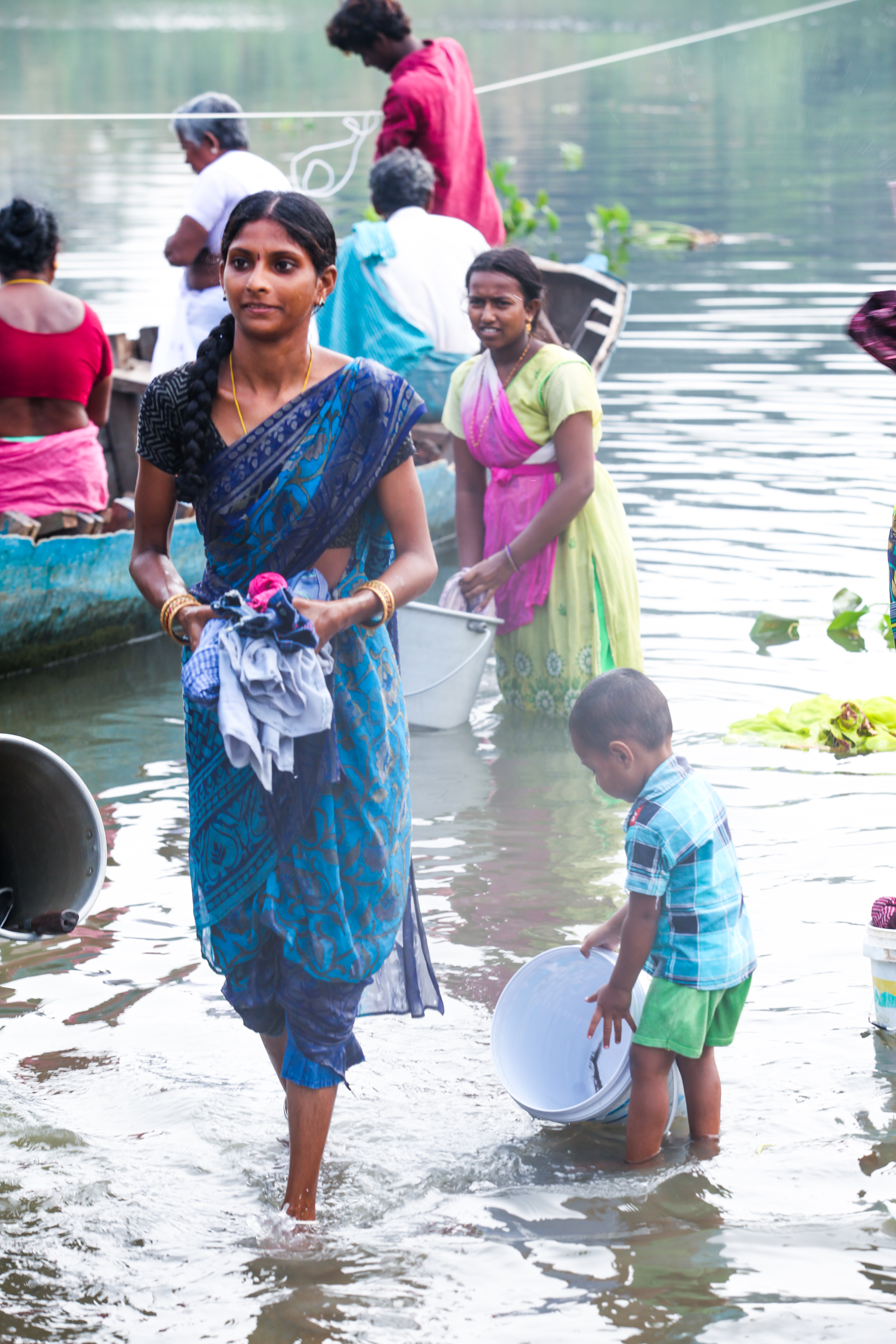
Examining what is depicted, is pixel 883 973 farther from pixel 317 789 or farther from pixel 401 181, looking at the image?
pixel 401 181

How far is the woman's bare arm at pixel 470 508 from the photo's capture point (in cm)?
547

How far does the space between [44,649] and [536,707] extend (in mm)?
2140

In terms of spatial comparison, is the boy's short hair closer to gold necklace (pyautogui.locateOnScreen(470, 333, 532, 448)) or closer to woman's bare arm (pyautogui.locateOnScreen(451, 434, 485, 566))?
gold necklace (pyautogui.locateOnScreen(470, 333, 532, 448))

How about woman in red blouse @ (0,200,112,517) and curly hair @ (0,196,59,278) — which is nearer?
curly hair @ (0,196,59,278)

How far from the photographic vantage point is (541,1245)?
287 cm

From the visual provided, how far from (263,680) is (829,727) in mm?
3229

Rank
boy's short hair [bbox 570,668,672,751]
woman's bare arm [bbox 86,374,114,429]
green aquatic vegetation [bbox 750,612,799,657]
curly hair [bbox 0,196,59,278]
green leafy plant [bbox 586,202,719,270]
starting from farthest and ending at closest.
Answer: green leafy plant [bbox 586,202,719,270] → woman's bare arm [bbox 86,374,114,429] → green aquatic vegetation [bbox 750,612,799,657] → curly hair [bbox 0,196,59,278] → boy's short hair [bbox 570,668,672,751]

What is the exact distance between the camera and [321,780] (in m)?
2.78

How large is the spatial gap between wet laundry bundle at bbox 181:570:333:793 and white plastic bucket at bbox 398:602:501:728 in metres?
2.59

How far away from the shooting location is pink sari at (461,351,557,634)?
17.0 feet

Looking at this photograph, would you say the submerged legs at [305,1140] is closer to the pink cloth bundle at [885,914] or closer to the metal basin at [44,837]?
the metal basin at [44,837]

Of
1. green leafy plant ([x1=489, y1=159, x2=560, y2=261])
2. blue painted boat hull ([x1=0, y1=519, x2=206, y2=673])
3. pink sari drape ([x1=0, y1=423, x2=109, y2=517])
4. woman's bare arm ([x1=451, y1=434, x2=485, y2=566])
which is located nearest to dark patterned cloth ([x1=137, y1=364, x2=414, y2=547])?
woman's bare arm ([x1=451, y1=434, x2=485, y2=566])

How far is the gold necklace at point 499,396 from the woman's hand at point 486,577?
39cm

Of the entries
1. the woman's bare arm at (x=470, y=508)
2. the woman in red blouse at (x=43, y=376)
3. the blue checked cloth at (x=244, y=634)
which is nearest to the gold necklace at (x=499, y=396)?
the woman's bare arm at (x=470, y=508)
